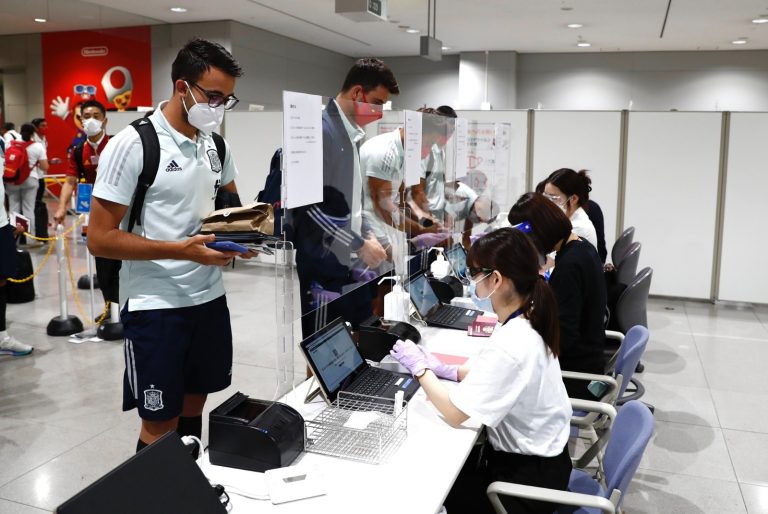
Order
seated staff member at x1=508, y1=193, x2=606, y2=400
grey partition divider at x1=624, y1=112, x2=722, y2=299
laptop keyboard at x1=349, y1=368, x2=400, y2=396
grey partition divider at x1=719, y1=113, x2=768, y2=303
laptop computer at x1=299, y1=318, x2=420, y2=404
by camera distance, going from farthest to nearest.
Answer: grey partition divider at x1=624, y1=112, x2=722, y2=299 < grey partition divider at x1=719, y1=113, x2=768, y2=303 < seated staff member at x1=508, y1=193, x2=606, y2=400 < laptop keyboard at x1=349, y1=368, x2=400, y2=396 < laptop computer at x1=299, y1=318, x2=420, y2=404

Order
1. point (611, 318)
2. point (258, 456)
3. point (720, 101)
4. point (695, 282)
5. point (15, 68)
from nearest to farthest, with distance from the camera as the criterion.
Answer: point (258, 456) → point (611, 318) → point (695, 282) → point (15, 68) → point (720, 101)

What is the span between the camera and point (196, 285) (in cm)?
209

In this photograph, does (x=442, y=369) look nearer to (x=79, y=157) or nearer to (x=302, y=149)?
(x=302, y=149)

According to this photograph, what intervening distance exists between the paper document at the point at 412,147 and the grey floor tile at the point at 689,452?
1744 millimetres

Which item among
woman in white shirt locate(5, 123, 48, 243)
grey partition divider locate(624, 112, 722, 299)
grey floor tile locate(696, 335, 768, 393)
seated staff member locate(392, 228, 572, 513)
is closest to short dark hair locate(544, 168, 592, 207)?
grey floor tile locate(696, 335, 768, 393)

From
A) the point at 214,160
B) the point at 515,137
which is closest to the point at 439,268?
the point at 214,160

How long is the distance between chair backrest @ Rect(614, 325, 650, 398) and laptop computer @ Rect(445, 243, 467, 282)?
1.20 metres

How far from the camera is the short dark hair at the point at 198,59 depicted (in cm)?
204

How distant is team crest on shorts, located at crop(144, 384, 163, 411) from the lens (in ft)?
6.60

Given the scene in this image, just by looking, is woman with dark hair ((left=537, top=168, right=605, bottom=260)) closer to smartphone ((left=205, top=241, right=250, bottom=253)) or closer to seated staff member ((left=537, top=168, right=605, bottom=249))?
seated staff member ((left=537, top=168, right=605, bottom=249))

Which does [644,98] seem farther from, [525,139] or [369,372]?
[369,372]

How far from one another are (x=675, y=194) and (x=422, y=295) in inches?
171

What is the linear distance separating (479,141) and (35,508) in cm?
402

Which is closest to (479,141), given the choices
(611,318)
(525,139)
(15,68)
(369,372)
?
(525,139)
